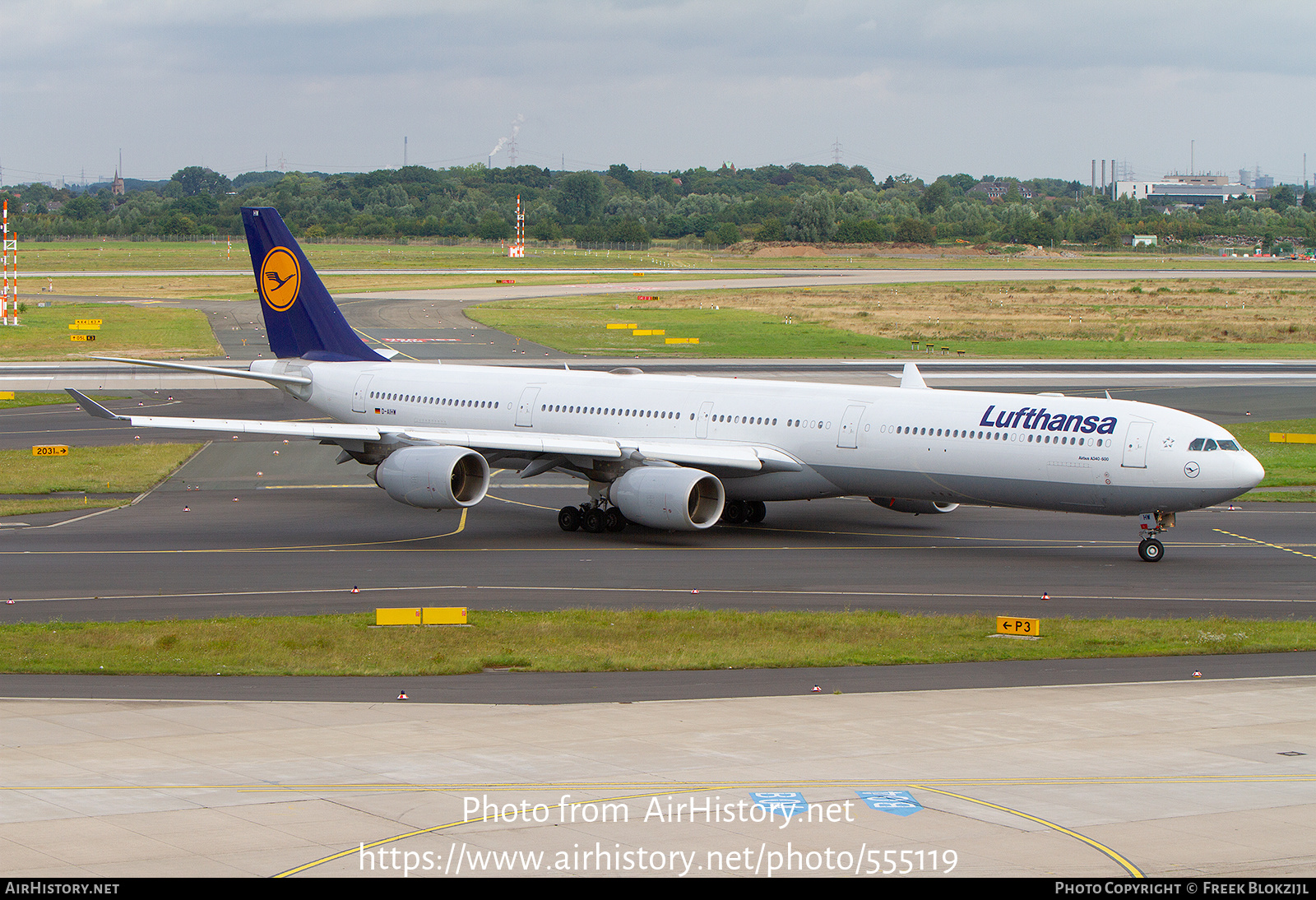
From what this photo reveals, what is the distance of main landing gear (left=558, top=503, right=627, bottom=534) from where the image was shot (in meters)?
39.4

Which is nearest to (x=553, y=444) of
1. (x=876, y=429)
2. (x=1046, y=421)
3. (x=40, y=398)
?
(x=876, y=429)

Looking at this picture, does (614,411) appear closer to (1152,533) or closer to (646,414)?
(646,414)

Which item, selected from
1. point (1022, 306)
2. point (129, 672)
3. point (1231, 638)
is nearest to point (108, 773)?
point (129, 672)

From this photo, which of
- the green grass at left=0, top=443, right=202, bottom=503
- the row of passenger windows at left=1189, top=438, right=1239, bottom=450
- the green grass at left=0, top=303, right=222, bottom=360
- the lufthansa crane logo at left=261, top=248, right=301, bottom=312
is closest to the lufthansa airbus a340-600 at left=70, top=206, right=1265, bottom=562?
the row of passenger windows at left=1189, top=438, right=1239, bottom=450

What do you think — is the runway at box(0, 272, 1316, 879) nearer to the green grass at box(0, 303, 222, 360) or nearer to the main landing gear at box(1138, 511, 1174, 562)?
the main landing gear at box(1138, 511, 1174, 562)

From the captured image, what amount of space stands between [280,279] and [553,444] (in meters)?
13.7

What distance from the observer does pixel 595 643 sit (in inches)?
1027

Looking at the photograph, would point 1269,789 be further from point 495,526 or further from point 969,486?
point 495,526

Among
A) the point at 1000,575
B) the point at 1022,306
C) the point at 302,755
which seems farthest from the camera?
the point at 1022,306

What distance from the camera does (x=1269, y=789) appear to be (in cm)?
1716

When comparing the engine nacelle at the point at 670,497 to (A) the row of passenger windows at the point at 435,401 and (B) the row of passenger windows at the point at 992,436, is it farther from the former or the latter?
Answer: (A) the row of passenger windows at the point at 435,401

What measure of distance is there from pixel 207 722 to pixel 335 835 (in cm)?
621

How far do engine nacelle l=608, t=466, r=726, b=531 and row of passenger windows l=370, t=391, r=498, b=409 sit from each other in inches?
270

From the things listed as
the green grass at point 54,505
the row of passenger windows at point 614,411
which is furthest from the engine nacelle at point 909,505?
the green grass at point 54,505
